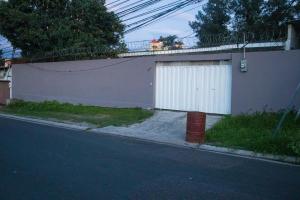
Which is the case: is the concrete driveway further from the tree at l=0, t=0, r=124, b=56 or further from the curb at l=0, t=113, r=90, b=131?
the tree at l=0, t=0, r=124, b=56

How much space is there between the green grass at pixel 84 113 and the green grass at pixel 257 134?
391 cm

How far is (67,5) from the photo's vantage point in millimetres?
25797

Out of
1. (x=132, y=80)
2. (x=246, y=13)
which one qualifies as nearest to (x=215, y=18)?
(x=246, y=13)

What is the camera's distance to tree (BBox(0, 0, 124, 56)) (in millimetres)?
23984

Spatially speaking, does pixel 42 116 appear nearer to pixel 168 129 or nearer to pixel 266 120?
pixel 168 129

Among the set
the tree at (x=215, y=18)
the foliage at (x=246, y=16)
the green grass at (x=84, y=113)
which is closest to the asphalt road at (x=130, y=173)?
the green grass at (x=84, y=113)

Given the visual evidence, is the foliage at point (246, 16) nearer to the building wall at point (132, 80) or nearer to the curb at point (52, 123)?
the building wall at point (132, 80)

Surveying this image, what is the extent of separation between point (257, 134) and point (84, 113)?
29.9ft

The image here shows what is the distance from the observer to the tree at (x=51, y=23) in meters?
24.0

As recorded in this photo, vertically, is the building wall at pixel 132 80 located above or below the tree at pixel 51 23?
below

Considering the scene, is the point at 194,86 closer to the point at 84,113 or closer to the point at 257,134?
the point at 257,134

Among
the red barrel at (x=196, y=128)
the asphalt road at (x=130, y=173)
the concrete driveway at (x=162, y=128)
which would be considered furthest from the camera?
the concrete driveway at (x=162, y=128)

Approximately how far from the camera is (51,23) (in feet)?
80.7

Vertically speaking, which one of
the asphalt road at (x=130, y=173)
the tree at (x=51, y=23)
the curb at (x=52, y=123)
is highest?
the tree at (x=51, y=23)
